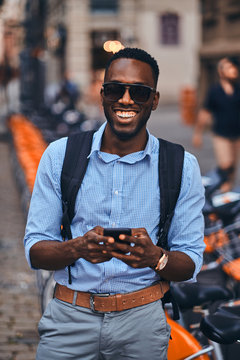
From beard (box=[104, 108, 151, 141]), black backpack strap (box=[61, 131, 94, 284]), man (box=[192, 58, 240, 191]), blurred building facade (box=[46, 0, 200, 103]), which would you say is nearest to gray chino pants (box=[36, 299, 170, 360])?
black backpack strap (box=[61, 131, 94, 284])

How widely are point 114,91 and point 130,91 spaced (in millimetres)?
63

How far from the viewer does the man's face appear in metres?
2.36

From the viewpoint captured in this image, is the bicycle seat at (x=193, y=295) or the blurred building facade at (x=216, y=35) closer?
the bicycle seat at (x=193, y=295)

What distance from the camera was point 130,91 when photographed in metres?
2.37

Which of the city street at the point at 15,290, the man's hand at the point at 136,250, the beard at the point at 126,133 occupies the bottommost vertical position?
the city street at the point at 15,290

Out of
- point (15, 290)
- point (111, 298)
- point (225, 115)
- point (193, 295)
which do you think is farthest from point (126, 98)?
point (225, 115)

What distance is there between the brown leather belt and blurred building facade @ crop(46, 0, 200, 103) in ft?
113

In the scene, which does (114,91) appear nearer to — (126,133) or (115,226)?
(126,133)

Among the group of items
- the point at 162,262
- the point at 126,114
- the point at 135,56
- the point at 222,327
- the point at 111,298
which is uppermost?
the point at 135,56

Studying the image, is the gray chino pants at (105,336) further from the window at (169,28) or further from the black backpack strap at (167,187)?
the window at (169,28)

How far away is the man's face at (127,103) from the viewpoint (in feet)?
7.73

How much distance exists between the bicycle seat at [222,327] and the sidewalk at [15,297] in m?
2.01

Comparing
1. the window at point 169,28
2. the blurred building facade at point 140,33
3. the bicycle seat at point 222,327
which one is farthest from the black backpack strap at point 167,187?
the window at point 169,28

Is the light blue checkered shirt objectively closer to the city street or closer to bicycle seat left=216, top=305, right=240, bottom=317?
bicycle seat left=216, top=305, right=240, bottom=317
